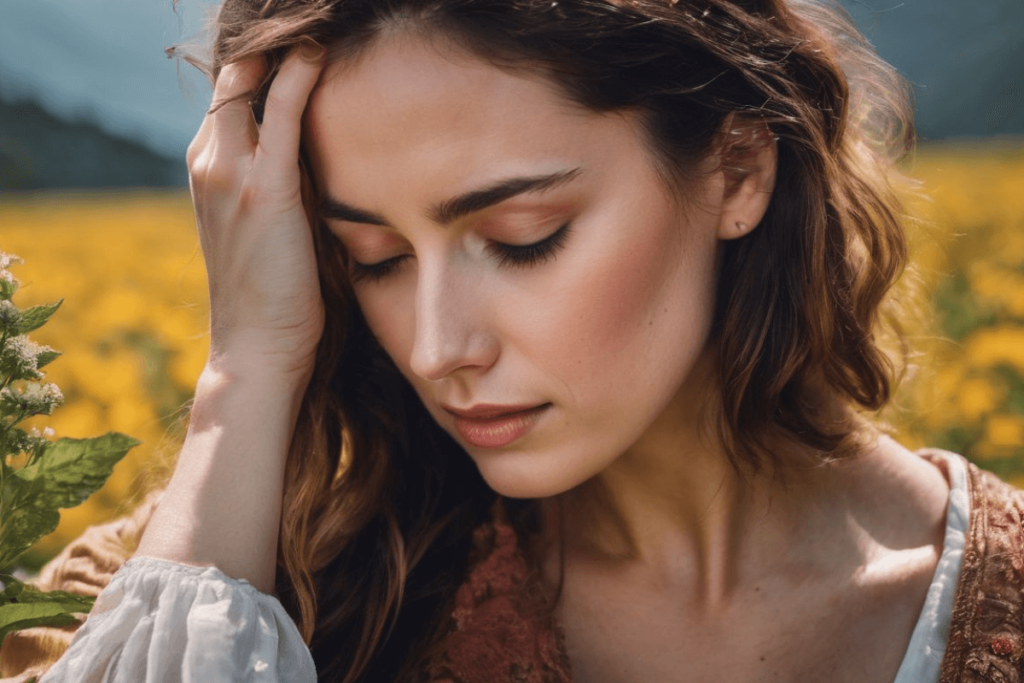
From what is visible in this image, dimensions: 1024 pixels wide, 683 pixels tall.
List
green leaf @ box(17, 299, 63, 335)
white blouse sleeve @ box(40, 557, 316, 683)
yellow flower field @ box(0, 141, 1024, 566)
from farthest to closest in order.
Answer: yellow flower field @ box(0, 141, 1024, 566) < white blouse sleeve @ box(40, 557, 316, 683) < green leaf @ box(17, 299, 63, 335)

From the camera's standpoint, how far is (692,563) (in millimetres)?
2076

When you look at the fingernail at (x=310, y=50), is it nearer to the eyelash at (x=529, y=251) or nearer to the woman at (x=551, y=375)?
the woman at (x=551, y=375)

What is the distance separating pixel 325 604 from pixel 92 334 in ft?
7.16

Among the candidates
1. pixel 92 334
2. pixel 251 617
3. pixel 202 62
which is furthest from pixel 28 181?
pixel 251 617

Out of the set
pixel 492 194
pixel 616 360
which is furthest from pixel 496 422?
pixel 492 194

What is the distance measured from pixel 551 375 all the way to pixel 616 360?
0.11 meters

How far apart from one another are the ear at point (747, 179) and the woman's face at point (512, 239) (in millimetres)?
124

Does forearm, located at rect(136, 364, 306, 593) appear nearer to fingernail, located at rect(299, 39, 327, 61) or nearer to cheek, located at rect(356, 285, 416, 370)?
cheek, located at rect(356, 285, 416, 370)

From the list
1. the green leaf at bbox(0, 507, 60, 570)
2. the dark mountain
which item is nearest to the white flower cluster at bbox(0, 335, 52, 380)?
the green leaf at bbox(0, 507, 60, 570)

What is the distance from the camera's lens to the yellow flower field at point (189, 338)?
3082 mm

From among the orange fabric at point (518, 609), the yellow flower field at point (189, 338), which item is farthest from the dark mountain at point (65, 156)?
the orange fabric at point (518, 609)

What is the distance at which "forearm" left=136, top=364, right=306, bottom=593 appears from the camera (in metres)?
1.66

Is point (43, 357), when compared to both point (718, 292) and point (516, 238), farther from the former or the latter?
point (718, 292)

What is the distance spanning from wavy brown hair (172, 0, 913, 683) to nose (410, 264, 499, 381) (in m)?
0.31
